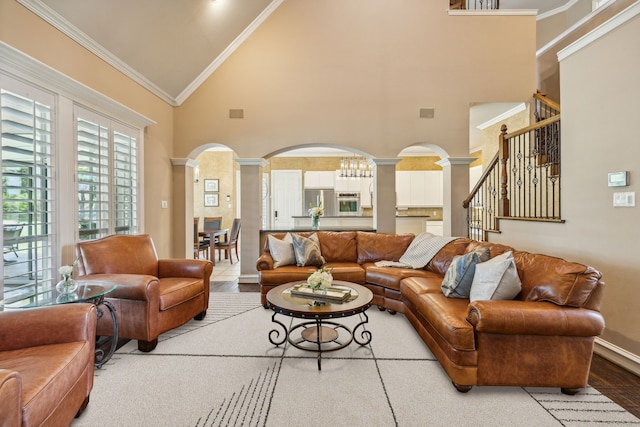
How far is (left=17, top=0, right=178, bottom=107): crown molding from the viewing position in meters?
2.57

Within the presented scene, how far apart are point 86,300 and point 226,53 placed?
4.23 metres

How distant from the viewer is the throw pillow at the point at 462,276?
8.44 ft

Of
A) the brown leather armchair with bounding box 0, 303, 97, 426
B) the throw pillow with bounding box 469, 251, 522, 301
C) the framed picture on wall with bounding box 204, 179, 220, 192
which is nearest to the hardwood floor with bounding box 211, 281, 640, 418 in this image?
the throw pillow with bounding box 469, 251, 522, 301

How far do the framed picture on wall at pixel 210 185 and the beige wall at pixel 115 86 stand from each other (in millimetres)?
3883

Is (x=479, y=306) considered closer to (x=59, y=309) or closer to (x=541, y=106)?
(x=59, y=309)

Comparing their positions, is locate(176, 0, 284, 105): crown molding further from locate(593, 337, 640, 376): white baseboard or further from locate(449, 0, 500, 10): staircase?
locate(593, 337, 640, 376): white baseboard

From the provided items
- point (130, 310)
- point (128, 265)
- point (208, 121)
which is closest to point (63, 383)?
point (130, 310)

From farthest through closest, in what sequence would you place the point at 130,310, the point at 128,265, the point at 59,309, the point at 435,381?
the point at 128,265 < the point at 130,310 < the point at 435,381 < the point at 59,309

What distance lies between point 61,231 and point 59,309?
1438 millimetres

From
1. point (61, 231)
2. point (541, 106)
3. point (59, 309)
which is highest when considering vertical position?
point (541, 106)

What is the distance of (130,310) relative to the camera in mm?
2531

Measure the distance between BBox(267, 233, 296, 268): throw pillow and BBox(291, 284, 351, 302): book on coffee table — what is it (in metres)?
1.22

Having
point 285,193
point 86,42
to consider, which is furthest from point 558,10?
point 86,42

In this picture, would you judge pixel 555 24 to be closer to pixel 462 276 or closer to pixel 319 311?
pixel 462 276
